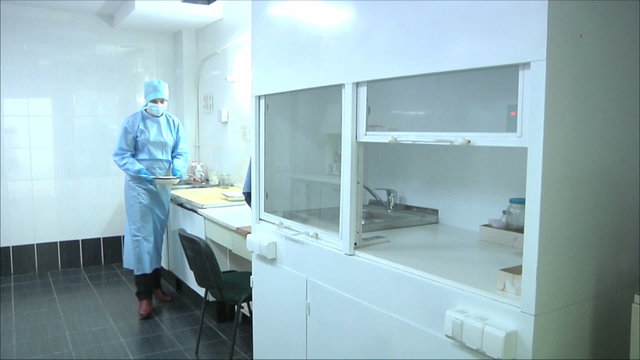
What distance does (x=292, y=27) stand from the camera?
1.90 m

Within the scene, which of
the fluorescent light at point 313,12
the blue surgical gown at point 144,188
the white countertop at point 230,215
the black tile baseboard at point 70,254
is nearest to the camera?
the fluorescent light at point 313,12

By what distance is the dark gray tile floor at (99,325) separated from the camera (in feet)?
9.56

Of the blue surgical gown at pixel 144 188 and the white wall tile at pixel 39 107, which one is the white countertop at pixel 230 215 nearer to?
the blue surgical gown at pixel 144 188

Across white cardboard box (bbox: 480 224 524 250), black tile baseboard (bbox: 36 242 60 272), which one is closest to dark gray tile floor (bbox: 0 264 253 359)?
black tile baseboard (bbox: 36 242 60 272)

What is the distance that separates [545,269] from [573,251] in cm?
13

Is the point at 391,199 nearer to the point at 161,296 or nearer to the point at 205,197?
the point at 205,197

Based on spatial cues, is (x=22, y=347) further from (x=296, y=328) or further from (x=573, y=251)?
(x=573, y=251)

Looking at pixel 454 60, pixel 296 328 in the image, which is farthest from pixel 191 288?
pixel 454 60

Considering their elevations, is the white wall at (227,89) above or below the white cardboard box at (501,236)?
above

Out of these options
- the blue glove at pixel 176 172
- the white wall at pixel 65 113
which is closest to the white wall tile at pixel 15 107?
the white wall at pixel 65 113

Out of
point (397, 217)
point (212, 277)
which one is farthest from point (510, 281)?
point (212, 277)

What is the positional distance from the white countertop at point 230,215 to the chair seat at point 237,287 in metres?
0.30

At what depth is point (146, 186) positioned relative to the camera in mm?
3564

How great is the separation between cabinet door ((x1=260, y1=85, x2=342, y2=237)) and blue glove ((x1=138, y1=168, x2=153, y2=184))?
1.55 metres
